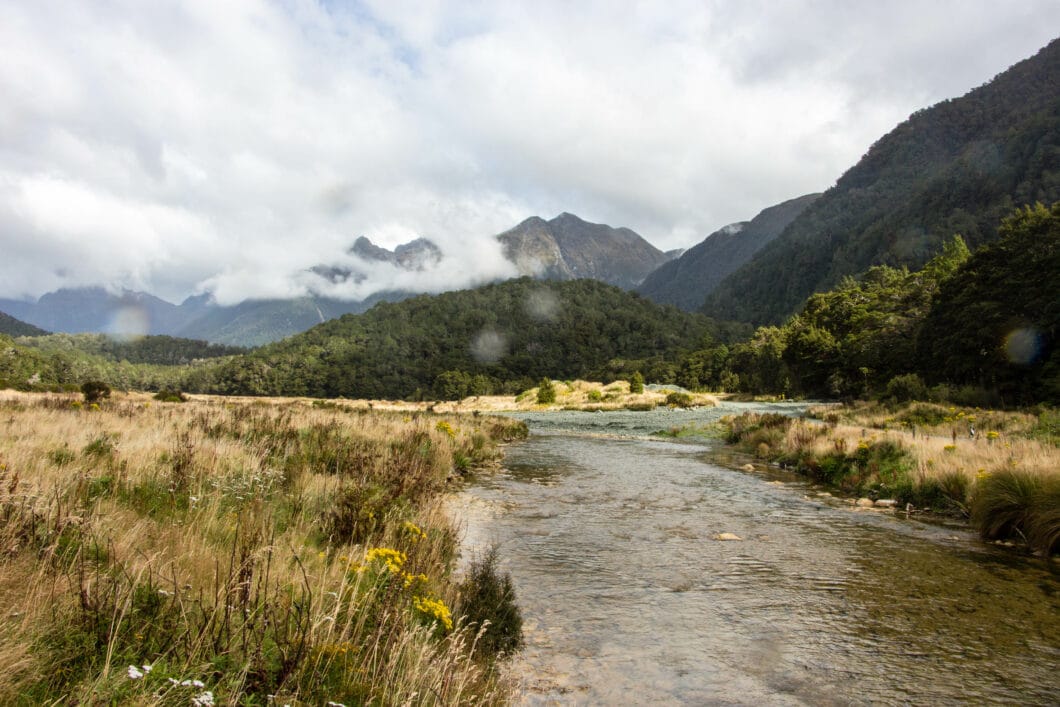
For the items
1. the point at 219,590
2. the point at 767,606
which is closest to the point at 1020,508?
the point at 767,606

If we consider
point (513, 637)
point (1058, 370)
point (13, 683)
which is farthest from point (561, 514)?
point (1058, 370)

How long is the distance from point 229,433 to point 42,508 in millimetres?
8555

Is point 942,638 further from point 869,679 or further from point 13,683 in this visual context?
point 13,683

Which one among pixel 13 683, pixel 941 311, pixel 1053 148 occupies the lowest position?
pixel 13 683

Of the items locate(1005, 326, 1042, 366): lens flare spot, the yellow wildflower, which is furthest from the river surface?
locate(1005, 326, 1042, 366): lens flare spot

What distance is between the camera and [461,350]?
16638cm

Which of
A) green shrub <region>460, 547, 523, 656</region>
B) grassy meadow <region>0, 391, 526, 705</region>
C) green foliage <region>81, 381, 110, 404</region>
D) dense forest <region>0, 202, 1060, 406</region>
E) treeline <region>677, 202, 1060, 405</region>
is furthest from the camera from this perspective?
dense forest <region>0, 202, 1060, 406</region>

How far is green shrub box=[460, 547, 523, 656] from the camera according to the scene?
449cm

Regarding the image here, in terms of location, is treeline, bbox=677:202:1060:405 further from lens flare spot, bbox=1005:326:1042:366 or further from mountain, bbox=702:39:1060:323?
mountain, bbox=702:39:1060:323

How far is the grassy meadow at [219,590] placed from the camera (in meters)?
2.29

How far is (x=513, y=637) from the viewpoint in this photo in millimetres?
4723

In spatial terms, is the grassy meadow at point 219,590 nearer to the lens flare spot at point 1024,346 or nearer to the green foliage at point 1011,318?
the green foliage at point 1011,318

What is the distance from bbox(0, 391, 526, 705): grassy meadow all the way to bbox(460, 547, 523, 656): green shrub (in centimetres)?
2

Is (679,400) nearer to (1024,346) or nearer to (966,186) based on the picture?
(1024,346)
